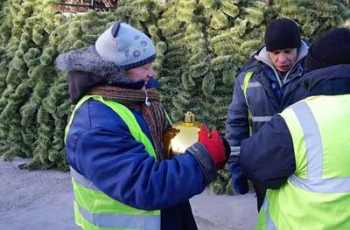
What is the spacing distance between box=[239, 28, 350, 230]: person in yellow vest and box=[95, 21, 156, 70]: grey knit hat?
60 centimetres

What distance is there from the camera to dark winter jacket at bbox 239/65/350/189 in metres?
1.60

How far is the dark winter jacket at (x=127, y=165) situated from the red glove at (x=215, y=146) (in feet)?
0.08

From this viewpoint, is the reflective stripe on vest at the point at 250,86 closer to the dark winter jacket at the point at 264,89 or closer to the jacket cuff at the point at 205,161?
the dark winter jacket at the point at 264,89

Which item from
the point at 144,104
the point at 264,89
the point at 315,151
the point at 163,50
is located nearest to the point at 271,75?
the point at 264,89

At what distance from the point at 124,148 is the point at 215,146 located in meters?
0.36

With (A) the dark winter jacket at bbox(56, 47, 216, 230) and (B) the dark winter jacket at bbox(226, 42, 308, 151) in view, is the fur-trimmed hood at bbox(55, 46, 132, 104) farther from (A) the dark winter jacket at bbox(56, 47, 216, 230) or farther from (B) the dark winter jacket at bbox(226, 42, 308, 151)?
(B) the dark winter jacket at bbox(226, 42, 308, 151)

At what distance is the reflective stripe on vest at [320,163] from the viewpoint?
1522 mm

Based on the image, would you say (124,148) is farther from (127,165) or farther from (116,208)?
(116,208)

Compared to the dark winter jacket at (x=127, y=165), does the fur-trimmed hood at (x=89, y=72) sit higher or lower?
higher

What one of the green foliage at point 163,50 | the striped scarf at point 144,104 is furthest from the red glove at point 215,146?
the green foliage at point 163,50

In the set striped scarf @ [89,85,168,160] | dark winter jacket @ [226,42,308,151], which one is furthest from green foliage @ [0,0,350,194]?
striped scarf @ [89,85,168,160]

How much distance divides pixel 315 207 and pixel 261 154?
26cm

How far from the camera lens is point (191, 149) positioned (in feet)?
5.85

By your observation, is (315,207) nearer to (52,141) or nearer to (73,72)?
(73,72)
